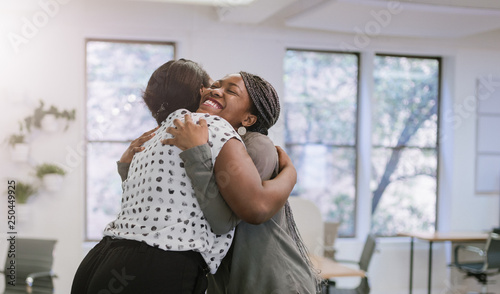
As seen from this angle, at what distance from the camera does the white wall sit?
17.8 ft

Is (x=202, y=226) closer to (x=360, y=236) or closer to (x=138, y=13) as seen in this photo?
(x=138, y=13)

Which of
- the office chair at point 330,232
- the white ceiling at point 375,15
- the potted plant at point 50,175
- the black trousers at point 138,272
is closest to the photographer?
the black trousers at point 138,272

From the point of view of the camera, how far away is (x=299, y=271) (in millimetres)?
1528

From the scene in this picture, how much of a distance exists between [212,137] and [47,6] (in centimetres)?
456

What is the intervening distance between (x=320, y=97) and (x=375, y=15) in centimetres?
147

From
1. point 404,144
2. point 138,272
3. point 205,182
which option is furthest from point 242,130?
point 404,144

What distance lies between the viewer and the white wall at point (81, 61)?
5.44 m

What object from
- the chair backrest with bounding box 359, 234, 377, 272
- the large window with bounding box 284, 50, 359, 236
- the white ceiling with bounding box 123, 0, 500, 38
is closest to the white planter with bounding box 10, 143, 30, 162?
the white ceiling with bounding box 123, 0, 500, 38

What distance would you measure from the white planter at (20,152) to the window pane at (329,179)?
2.72 m

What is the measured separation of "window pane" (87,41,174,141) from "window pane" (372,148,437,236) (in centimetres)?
274

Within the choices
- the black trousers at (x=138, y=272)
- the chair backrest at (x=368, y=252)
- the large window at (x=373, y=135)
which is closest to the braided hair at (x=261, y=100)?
the black trousers at (x=138, y=272)

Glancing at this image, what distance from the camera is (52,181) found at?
540cm

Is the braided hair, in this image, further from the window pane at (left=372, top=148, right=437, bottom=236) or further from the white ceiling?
the window pane at (left=372, top=148, right=437, bottom=236)

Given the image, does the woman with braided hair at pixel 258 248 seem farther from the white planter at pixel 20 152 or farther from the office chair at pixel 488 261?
the office chair at pixel 488 261
